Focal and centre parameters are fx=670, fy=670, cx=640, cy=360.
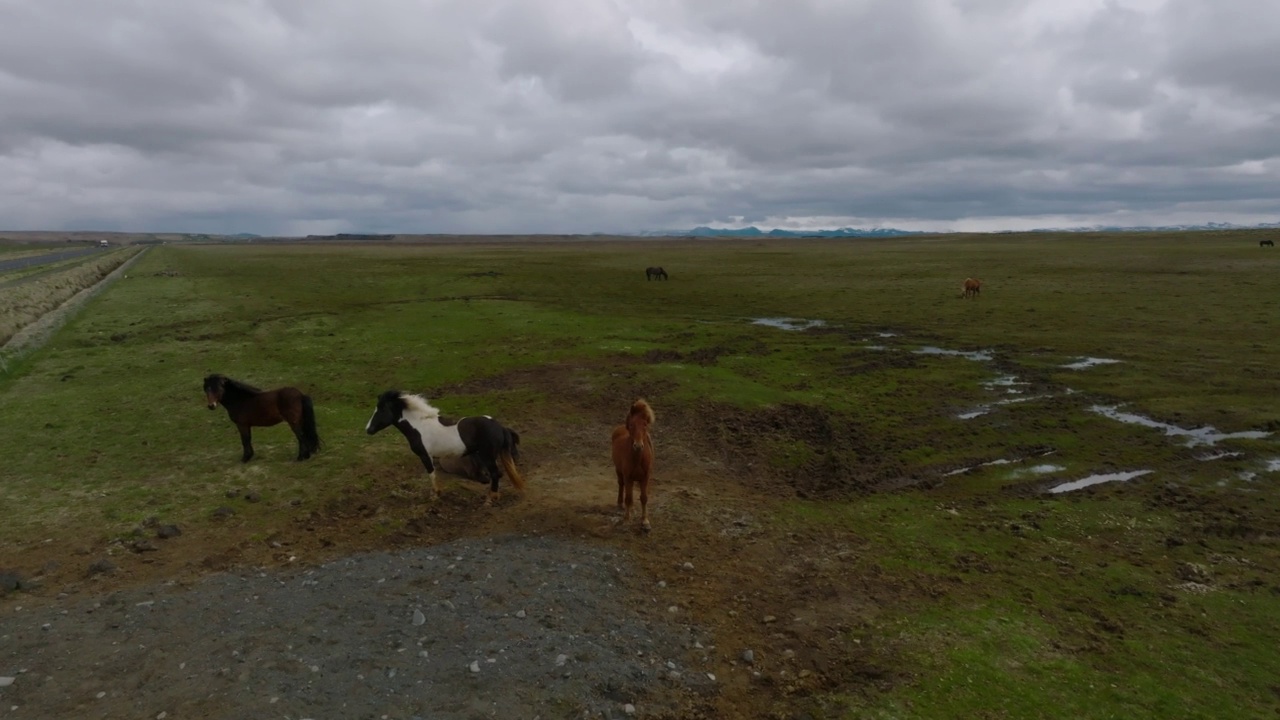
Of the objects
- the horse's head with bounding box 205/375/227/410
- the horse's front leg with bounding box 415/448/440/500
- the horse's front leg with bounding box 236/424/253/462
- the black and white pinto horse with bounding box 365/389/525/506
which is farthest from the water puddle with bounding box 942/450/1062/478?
the horse's head with bounding box 205/375/227/410

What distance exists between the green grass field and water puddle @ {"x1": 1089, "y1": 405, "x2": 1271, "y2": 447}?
0.97 ft

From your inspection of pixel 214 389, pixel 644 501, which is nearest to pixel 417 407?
pixel 214 389

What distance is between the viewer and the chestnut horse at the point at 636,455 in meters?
9.88

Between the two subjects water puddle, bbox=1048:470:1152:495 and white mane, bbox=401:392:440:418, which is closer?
white mane, bbox=401:392:440:418

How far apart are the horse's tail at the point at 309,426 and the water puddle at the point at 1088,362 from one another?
70.8 feet

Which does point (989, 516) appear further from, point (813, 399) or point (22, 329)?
point (22, 329)

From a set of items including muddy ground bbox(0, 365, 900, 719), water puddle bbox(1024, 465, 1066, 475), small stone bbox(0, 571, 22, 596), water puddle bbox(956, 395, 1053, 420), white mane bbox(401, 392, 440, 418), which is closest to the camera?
muddy ground bbox(0, 365, 900, 719)

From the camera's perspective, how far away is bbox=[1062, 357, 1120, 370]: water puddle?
21.3 meters

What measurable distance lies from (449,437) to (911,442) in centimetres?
986

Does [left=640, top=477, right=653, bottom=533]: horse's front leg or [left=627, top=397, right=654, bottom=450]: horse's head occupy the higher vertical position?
[left=627, top=397, right=654, bottom=450]: horse's head

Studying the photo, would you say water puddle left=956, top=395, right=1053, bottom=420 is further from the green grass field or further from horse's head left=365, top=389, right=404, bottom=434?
horse's head left=365, top=389, right=404, bottom=434

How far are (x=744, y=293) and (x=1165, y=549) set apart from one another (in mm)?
36709

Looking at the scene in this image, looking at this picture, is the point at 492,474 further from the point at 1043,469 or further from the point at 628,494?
the point at 1043,469

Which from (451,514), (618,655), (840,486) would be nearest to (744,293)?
(840,486)
